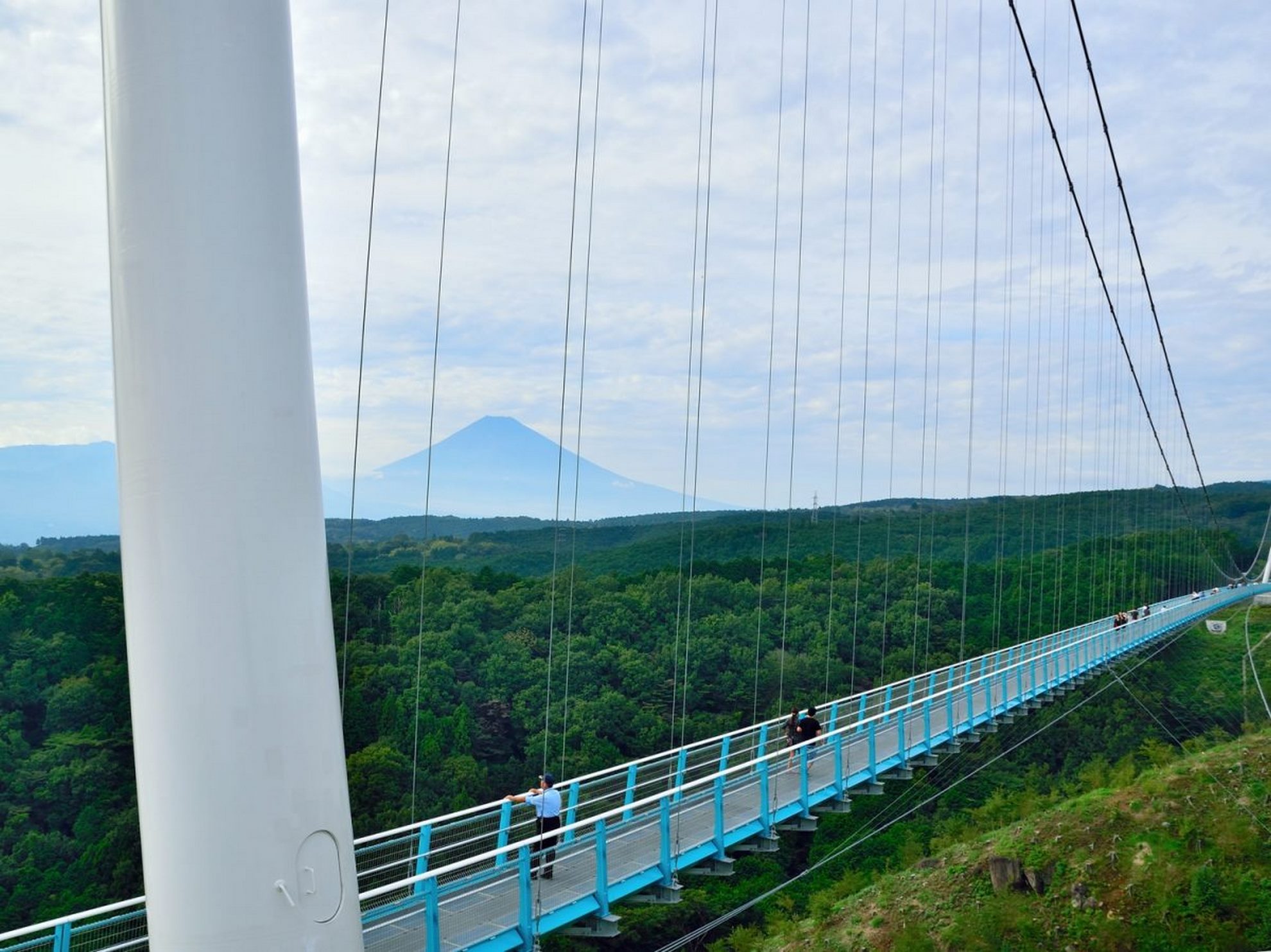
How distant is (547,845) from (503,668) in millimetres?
17341

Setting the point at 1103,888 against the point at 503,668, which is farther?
the point at 503,668

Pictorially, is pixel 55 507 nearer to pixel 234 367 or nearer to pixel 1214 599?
pixel 1214 599

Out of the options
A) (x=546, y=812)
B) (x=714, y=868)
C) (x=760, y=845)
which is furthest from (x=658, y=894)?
(x=760, y=845)

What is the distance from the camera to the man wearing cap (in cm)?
762

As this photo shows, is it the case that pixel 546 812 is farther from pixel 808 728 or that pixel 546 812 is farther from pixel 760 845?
pixel 808 728

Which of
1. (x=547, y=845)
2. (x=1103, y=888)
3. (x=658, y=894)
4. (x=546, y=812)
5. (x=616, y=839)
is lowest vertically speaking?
(x=1103, y=888)

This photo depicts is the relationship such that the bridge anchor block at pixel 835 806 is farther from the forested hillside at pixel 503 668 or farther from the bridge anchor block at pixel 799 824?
the forested hillside at pixel 503 668

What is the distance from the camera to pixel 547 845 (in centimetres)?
796

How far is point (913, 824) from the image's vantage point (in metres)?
33.5

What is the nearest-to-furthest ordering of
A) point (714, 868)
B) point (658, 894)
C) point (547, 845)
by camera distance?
1. point (547, 845)
2. point (658, 894)
3. point (714, 868)

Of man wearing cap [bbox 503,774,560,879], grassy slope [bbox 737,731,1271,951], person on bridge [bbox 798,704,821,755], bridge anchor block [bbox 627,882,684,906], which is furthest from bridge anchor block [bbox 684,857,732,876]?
grassy slope [bbox 737,731,1271,951]

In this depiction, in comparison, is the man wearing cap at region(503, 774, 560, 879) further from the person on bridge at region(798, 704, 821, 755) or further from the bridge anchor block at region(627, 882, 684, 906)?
the person on bridge at region(798, 704, 821, 755)

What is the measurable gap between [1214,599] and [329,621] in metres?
46.1

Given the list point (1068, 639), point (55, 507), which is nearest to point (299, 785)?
point (1068, 639)
